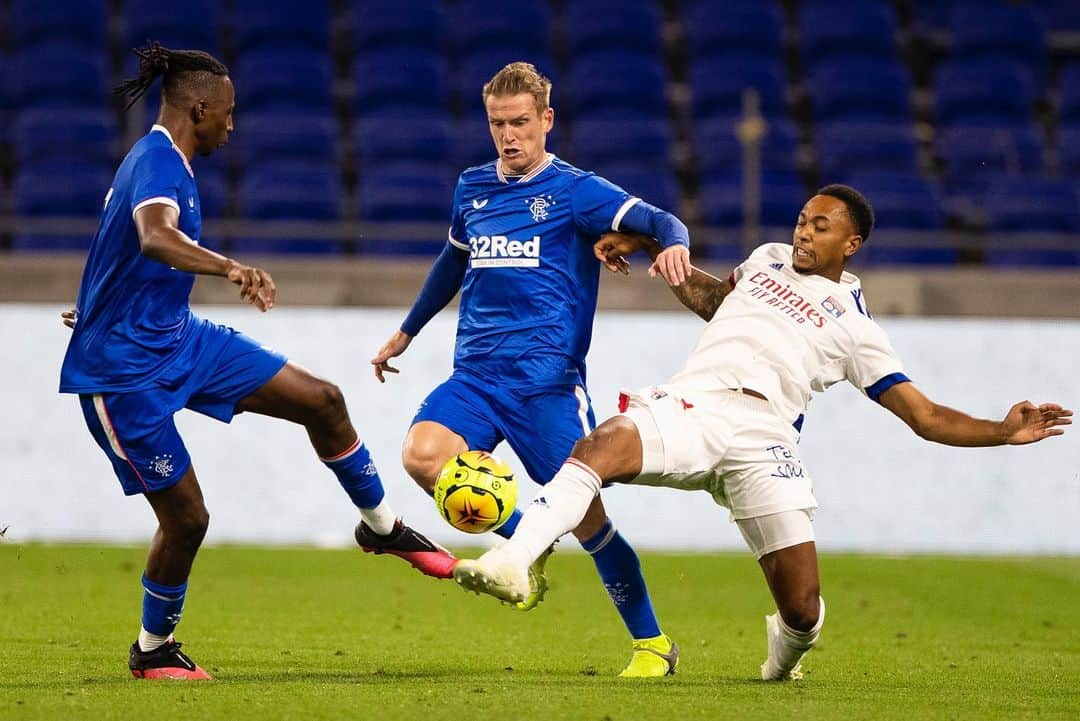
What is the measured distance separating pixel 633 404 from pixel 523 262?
881mm

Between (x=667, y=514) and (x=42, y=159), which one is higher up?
(x=42, y=159)

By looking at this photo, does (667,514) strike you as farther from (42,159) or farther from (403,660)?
(42,159)

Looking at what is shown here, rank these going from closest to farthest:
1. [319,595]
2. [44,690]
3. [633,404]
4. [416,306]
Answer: [44,690]
[633,404]
[416,306]
[319,595]

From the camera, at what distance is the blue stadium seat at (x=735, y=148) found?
14180 mm

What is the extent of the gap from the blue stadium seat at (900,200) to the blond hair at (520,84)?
7933mm

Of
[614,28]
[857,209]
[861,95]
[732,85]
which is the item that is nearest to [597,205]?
[857,209]

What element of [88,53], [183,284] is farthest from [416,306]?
[88,53]

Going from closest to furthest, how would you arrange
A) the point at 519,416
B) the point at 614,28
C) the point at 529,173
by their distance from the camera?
the point at 519,416, the point at 529,173, the point at 614,28

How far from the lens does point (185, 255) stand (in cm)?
541

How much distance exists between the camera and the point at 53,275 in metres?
11.4

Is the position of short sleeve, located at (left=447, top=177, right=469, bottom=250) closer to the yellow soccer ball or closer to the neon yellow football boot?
the yellow soccer ball

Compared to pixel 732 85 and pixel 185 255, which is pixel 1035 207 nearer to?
pixel 732 85

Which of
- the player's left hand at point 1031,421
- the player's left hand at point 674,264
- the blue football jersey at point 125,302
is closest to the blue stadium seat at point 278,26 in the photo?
the blue football jersey at point 125,302

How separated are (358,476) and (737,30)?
35.4 ft
